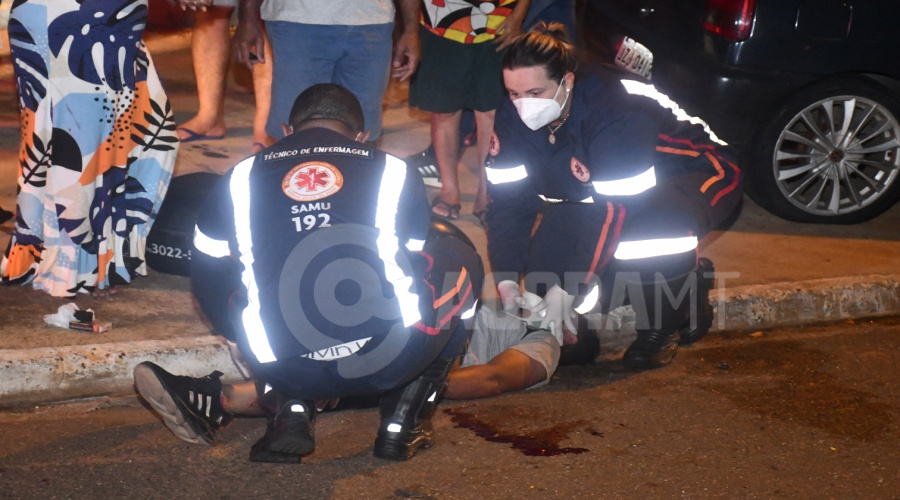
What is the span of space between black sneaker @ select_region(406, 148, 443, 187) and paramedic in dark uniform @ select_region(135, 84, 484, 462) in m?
2.53

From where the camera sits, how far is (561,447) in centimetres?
355

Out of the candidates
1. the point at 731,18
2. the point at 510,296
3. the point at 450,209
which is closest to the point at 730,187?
the point at 510,296

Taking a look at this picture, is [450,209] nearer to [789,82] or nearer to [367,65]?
[367,65]

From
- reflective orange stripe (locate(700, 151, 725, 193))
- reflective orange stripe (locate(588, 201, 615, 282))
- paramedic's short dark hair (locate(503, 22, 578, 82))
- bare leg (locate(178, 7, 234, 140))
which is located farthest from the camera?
bare leg (locate(178, 7, 234, 140))

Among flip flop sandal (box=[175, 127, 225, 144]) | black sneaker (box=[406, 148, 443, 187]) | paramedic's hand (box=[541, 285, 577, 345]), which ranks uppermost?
paramedic's hand (box=[541, 285, 577, 345])

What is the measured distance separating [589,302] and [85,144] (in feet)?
6.53

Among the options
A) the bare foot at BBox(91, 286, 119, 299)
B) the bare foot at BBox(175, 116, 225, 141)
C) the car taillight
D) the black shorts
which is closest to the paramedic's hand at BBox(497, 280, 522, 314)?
the black shorts

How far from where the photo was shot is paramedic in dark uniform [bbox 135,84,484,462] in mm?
3145

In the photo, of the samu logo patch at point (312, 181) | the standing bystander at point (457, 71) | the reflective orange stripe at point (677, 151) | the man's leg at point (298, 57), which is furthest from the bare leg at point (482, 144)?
the samu logo patch at point (312, 181)

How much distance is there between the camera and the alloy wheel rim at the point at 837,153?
18.1ft

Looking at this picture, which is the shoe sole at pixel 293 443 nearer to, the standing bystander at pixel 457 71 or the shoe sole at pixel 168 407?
the shoe sole at pixel 168 407

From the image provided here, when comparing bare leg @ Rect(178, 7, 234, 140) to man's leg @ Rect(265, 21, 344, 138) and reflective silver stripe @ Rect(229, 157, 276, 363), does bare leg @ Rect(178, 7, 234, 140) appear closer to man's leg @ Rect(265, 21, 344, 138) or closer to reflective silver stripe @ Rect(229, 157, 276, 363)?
man's leg @ Rect(265, 21, 344, 138)

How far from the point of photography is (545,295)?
13.6ft

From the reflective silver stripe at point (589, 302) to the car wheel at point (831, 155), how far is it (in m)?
1.79
